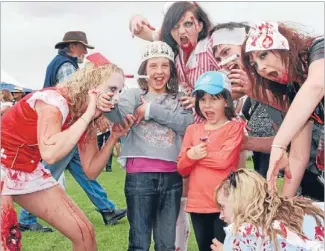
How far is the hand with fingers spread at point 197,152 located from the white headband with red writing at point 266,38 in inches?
23.1

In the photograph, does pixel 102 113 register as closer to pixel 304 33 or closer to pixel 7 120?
pixel 7 120

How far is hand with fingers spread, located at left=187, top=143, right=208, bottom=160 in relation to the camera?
3283 mm

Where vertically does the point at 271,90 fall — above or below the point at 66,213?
above

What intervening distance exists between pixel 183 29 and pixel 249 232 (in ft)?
4.37

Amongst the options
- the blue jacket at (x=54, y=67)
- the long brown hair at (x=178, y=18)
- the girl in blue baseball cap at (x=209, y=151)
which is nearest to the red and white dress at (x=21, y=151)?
the girl in blue baseball cap at (x=209, y=151)

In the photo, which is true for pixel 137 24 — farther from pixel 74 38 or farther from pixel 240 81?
pixel 74 38

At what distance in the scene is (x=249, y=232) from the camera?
273 cm

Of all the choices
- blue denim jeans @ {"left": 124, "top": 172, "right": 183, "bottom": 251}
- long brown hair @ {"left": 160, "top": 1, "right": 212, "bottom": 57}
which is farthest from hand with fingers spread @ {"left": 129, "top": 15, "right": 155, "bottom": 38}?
blue denim jeans @ {"left": 124, "top": 172, "right": 183, "bottom": 251}

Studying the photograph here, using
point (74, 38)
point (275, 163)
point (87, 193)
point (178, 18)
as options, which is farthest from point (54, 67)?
point (275, 163)

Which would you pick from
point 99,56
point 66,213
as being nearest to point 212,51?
point 99,56

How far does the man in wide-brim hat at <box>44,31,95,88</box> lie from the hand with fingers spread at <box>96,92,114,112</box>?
201 cm

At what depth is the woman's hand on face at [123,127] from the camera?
3414 millimetres

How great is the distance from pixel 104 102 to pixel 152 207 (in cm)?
64

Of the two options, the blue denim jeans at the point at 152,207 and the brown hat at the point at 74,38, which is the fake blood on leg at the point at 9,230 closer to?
the blue denim jeans at the point at 152,207
